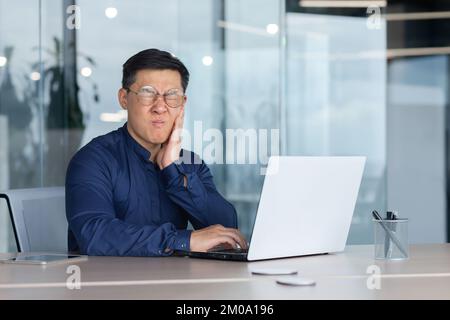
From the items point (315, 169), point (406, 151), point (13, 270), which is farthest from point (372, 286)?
point (406, 151)

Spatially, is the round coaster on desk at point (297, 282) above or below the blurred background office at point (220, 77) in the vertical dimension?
below

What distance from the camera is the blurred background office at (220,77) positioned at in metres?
5.46

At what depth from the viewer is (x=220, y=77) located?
5668 mm

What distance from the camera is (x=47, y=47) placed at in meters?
5.43

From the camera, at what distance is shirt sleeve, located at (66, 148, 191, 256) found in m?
2.57

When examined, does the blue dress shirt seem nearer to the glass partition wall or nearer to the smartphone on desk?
the smartphone on desk

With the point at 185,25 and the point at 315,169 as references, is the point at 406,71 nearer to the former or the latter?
the point at 185,25

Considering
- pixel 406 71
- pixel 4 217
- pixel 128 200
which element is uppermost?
pixel 406 71

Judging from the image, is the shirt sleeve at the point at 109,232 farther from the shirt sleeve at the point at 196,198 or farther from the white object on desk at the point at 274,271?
the white object on desk at the point at 274,271

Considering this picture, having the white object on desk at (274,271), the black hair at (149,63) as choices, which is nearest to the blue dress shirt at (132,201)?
the black hair at (149,63)

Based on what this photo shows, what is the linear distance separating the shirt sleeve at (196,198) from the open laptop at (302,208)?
0.47 m

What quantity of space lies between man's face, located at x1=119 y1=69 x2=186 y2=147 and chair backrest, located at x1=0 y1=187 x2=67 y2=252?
39cm
